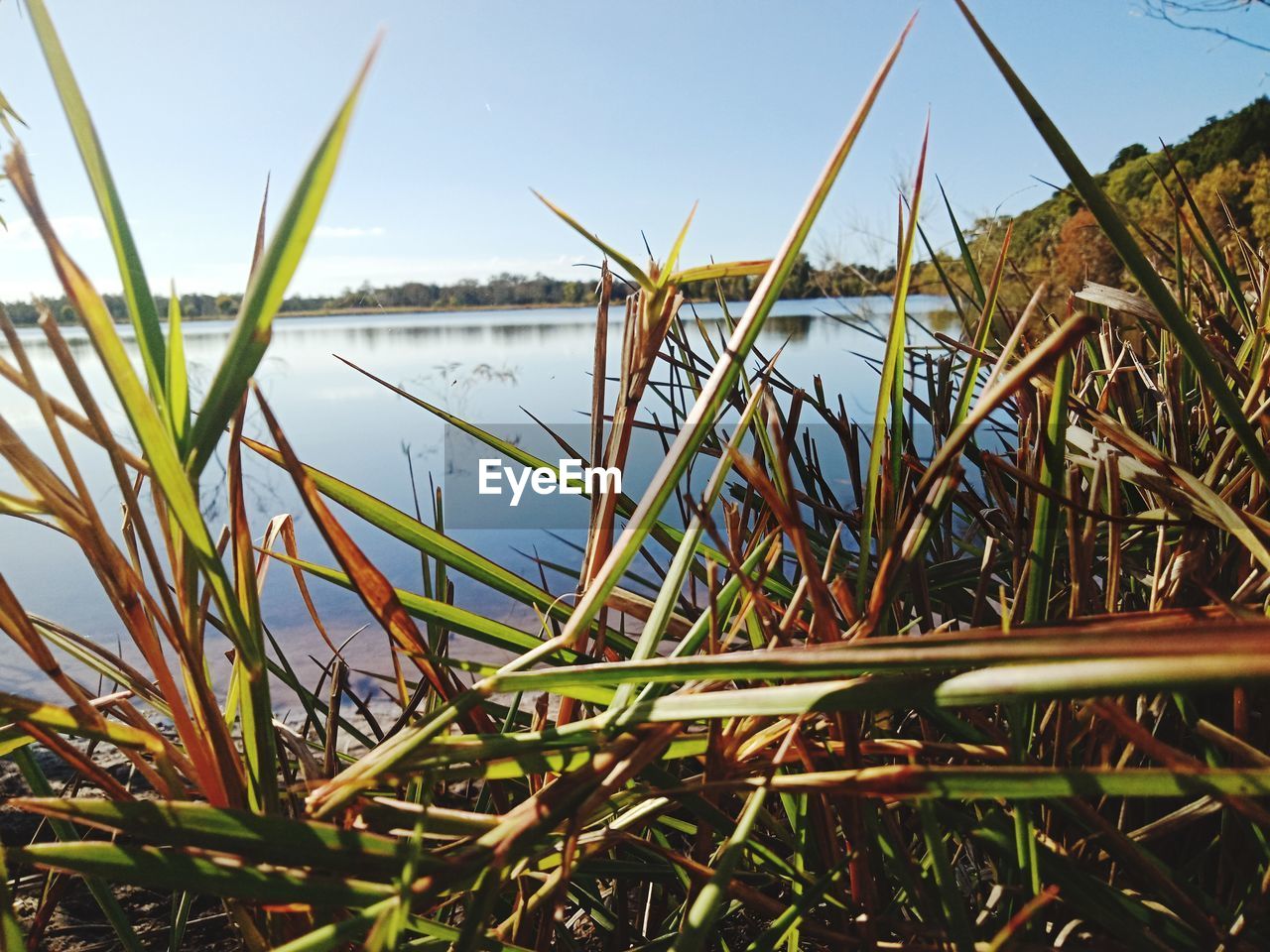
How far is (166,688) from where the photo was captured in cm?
23

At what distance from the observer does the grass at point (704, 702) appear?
0.59 feet

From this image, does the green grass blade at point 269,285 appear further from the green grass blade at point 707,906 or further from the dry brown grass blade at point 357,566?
the green grass blade at point 707,906

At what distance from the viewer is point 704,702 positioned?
0.63 feet

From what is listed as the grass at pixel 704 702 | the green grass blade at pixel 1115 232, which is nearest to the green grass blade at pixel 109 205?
the grass at pixel 704 702

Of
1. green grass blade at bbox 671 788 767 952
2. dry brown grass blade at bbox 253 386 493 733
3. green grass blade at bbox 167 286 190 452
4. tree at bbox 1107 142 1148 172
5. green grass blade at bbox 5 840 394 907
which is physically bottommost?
green grass blade at bbox 671 788 767 952

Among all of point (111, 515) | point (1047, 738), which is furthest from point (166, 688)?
point (111, 515)

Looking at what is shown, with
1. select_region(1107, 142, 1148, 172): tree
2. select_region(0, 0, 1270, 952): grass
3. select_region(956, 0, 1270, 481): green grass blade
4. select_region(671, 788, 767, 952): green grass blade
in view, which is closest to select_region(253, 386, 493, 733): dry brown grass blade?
select_region(0, 0, 1270, 952): grass

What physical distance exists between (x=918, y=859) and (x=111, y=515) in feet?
19.1

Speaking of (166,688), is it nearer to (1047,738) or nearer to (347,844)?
(347,844)

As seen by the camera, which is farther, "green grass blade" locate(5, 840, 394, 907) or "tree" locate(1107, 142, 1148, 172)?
"tree" locate(1107, 142, 1148, 172)

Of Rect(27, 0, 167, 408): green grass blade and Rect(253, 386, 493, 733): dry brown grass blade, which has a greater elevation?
Rect(27, 0, 167, 408): green grass blade

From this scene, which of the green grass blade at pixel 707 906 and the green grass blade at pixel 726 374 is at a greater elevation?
the green grass blade at pixel 726 374

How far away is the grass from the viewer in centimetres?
18

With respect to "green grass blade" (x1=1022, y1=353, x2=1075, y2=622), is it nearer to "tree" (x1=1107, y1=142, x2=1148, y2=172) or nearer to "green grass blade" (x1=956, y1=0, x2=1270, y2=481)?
"green grass blade" (x1=956, y1=0, x2=1270, y2=481)
